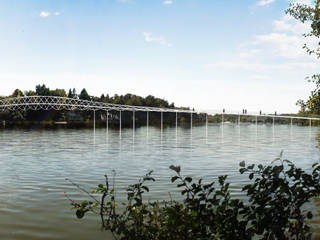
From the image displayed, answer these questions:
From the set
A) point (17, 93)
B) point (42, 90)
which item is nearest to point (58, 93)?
point (42, 90)

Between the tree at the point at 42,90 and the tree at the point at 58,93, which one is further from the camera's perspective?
the tree at the point at 58,93

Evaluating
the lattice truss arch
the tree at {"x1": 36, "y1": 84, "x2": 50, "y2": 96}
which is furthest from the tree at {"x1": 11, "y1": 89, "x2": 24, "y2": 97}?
the tree at {"x1": 36, "y1": 84, "x2": 50, "y2": 96}

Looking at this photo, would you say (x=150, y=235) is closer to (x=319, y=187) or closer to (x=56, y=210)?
(x=319, y=187)

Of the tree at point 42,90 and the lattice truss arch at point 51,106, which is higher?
the tree at point 42,90

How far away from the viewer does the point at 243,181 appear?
56.4ft

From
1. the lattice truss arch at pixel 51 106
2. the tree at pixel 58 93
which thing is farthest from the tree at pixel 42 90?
the lattice truss arch at pixel 51 106

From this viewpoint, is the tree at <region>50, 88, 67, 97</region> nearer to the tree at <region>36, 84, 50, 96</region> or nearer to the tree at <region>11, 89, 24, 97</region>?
the tree at <region>36, 84, 50, 96</region>

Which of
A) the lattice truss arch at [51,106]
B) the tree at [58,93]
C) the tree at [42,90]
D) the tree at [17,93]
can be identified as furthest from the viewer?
the tree at [58,93]

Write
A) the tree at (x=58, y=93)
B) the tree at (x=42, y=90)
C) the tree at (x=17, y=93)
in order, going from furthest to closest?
the tree at (x=58, y=93) → the tree at (x=42, y=90) → the tree at (x=17, y=93)

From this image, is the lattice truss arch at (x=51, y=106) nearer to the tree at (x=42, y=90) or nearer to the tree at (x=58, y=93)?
the tree at (x=42, y=90)

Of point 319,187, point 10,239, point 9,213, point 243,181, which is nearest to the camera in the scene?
point 319,187

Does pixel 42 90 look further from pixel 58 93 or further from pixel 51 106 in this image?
pixel 51 106

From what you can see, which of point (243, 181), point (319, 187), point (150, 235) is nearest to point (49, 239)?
point (150, 235)

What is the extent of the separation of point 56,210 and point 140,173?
948 cm
